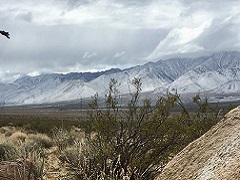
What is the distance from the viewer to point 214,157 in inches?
165

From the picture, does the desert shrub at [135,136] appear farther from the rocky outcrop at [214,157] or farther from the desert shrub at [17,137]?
the desert shrub at [17,137]

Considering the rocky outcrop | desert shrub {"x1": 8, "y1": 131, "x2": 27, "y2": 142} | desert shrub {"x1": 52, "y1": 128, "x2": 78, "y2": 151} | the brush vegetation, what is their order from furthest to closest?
desert shrub {"x1": 8, "y1": 131, "x2": 27, "y2": 142} → desert shrub {"x1": 52, "y1": 128, "x2": 78, "y2": 151} → the brush vegetation → the rocky outcrop

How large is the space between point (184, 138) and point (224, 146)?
6472 mm

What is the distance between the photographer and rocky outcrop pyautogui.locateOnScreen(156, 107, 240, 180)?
12.4ft

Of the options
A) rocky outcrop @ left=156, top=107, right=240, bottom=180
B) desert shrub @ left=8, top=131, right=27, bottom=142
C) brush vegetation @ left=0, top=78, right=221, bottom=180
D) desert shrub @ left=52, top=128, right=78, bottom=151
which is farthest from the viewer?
desert shrub @ left=8, top=131, right=27, bottom=142

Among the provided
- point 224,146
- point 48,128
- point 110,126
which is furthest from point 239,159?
point 48,128

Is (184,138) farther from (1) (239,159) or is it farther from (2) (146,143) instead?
(1) (239,159)

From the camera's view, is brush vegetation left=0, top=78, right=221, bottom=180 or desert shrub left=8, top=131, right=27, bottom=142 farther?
desert shrub left=8, top=131, right=27, bottom=142

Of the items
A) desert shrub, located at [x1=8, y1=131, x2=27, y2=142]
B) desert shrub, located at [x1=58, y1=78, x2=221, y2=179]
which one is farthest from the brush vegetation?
desert shrub, located at [x1=8, y1=131, x2=27, y2=142]

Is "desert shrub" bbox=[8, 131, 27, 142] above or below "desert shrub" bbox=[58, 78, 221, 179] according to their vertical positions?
below

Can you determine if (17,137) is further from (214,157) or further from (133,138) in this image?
(214,157)

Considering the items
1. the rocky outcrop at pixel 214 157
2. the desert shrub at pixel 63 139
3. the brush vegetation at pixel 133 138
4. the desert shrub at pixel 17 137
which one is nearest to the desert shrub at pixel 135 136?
the brush vegetation at pixel 133 138

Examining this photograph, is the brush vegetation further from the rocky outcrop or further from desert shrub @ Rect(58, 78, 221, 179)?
the rocky outcrop

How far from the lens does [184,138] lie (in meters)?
10.7
